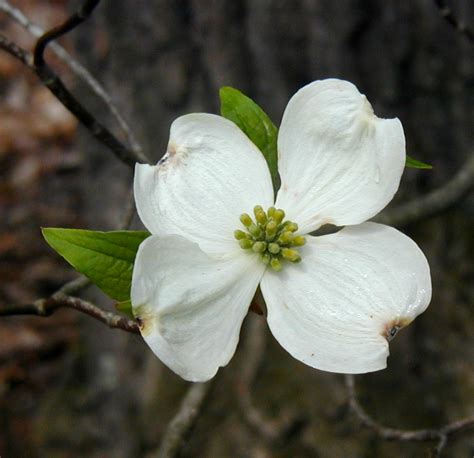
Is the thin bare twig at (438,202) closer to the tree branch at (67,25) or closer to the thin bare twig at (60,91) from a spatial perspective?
the thin bare twig at (60,91)

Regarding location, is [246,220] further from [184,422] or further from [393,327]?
[184,422]

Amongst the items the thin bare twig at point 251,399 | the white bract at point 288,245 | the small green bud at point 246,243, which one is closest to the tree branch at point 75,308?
the white bract at point 288,245

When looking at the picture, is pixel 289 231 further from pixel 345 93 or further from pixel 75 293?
pixel 75 293

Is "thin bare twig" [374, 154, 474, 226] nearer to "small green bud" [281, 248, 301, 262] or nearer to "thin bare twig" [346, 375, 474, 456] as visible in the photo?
"thin bare twig" [346, 375, 474, 456]

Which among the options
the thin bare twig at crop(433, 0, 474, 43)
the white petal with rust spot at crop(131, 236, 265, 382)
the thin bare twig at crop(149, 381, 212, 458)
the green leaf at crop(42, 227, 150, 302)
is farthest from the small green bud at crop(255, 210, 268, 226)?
the thin bare twig at crop(433, 0, 474, 43)

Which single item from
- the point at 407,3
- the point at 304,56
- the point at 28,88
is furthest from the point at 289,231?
the point at 28,88
